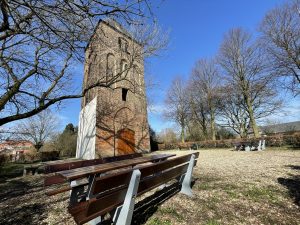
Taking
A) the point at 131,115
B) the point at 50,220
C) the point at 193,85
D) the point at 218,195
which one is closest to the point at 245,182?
the point at 218,195

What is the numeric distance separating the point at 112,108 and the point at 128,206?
13266 mm

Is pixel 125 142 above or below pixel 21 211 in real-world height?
above

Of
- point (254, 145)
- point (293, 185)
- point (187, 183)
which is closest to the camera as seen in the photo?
point (187, 183)

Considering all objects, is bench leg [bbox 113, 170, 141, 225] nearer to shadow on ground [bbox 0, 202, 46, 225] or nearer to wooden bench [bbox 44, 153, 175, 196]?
wooden bench [bbox 44, 153, 175, 196]

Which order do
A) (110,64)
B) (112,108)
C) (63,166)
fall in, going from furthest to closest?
(110,64) → (112,108) → (63,166)

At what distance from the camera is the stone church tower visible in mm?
14113

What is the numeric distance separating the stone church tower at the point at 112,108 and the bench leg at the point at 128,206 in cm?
1070

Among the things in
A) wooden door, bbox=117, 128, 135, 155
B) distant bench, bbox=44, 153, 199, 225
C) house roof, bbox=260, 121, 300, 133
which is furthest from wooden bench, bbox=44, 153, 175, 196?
house roof, bbox=260, 121, 300, 133

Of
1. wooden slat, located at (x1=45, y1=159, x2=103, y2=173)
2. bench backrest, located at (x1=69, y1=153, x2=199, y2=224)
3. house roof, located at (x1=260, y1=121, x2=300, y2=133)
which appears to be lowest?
bench backrest, located at (x1=69, y1=153, x2=199, y2=224)

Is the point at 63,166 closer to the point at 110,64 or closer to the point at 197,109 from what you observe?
the point at 110,64

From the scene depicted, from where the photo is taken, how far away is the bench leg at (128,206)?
2.36 m

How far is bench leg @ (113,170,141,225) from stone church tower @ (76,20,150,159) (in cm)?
1070

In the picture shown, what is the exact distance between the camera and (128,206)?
7.77 feet

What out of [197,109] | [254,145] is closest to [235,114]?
[197,109]
